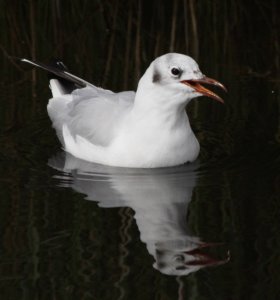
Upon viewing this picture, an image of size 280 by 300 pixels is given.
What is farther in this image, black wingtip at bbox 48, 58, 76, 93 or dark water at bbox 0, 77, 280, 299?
black wingtip at bbox 48, 58, 76, 93

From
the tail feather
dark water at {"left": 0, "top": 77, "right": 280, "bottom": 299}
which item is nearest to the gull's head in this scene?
dark water at {"left": 0, "top": 77, "right": 280, "bottom": 299}

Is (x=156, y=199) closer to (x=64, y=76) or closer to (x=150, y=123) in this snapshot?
(x=150, y=123)

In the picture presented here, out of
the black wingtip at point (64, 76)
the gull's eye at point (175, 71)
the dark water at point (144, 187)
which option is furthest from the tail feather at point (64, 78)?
the gull's eye at point (175, 71)

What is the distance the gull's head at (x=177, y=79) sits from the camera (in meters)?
7.40

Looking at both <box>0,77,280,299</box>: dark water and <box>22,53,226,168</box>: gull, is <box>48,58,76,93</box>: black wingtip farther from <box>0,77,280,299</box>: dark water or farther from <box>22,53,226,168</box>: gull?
<box>22,53,226,168</box>: gull

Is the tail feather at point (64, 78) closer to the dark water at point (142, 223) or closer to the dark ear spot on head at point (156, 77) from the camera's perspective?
the dark water at point (142, 223)

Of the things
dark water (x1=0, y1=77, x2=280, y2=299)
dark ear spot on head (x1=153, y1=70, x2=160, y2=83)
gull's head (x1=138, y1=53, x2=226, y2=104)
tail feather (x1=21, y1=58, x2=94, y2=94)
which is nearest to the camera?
dark water (x1=0, y1=77, x2=280, y2=299)

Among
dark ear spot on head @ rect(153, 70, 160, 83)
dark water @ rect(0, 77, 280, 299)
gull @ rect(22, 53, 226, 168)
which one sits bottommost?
dark water @ rect(0, 77, 280, 299)

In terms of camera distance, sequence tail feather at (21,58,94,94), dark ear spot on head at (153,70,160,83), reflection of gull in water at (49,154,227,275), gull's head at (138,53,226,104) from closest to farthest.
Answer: reflection of gull in water at (49,154,227,275), gull's head at (138,53,226,104), dark ear spot on head at (153,70,160,83), tail feather at (21,58,94,94)

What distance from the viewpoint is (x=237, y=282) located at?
5.72 m

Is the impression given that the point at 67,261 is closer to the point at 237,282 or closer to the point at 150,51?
the point at 237,282

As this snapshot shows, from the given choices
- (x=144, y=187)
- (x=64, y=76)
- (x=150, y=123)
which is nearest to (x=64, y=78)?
(x=64, y=76)

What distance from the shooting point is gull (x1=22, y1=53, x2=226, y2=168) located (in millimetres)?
7488

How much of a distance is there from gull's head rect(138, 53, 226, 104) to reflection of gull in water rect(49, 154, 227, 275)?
547 millimetres
